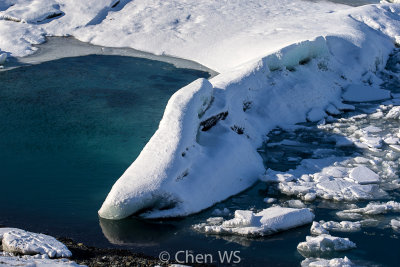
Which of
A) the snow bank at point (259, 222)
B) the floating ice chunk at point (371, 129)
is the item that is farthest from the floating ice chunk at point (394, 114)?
the snow bank at point (259, 222)

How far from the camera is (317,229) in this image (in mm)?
7387

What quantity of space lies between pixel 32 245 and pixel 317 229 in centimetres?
370

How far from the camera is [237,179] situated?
8.95m

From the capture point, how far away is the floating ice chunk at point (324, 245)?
6938mm

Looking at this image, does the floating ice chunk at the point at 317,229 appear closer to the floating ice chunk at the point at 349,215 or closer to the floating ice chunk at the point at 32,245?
the floating ice chunk at the point at 349,215

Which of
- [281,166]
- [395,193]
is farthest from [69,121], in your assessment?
[395,193]

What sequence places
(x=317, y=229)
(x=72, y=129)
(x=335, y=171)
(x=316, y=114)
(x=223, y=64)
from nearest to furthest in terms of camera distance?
(x=317, y=229), (x=335, y=171), (x=72, y=129), (x=316, y=114), (x=223, y=64)

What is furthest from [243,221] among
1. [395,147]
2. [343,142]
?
[395,147]

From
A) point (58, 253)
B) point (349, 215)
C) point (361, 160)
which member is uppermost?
point (58, 253)

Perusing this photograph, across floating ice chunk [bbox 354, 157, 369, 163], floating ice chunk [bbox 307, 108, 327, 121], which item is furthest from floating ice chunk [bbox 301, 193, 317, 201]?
floating ice chunk [bbox 307, 108, 327, 121]

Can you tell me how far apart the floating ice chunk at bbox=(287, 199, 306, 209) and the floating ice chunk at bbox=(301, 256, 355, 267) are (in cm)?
150

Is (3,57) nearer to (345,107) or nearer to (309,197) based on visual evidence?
(345,107)

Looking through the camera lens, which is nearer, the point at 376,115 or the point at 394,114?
the point at 394,114

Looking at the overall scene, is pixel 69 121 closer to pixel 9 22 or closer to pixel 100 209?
pixel 100 209
